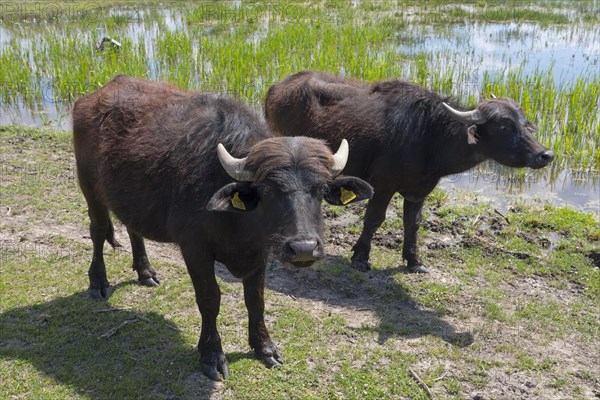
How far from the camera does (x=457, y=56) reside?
15.2 meters

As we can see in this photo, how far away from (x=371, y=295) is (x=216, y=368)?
75.6 inches

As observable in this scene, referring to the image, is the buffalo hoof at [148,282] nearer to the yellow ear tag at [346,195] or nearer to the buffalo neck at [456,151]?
the yellow ear tag at [346,195]

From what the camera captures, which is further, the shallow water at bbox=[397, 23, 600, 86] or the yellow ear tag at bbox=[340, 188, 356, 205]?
the shallow water at bbox=[397, 23, 600, 86]

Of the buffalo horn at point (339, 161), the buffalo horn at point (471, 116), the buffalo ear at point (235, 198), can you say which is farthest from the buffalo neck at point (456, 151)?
the buffalo ear at point (235, 198)

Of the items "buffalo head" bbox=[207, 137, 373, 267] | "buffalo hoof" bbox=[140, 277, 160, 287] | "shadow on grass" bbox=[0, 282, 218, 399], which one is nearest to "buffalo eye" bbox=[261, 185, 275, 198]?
"buffalo head" bbox=[207, 137, 373, 267]

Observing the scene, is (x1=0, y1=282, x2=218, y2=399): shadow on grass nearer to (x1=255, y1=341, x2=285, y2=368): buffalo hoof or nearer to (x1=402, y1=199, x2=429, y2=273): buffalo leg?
(x1=255, y1=341, x2=285, y2=368): buffalo hoof

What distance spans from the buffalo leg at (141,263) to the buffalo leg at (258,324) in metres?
1.42

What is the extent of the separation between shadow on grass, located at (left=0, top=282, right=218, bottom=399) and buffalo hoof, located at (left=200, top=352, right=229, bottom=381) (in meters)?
0.05

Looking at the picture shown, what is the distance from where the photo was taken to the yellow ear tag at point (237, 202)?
140 inches

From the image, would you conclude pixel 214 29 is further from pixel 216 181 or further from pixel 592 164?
pixel 216 181

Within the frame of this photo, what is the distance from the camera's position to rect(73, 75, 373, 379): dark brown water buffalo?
3.49 metres

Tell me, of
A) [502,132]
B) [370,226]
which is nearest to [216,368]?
[370,226]

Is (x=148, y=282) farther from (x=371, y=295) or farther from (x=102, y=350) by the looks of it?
(x=371, y=295)

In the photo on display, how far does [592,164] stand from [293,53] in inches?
299
